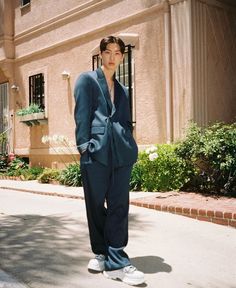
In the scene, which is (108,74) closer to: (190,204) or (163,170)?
(190,204)

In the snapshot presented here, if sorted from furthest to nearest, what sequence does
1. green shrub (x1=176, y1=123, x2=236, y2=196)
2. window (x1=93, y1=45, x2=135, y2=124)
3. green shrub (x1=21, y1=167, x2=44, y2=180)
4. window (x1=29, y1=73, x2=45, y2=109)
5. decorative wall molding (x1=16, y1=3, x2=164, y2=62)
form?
window (x1=29, y1=73, x2=45, y2=109)
green shrub (x1=21, y1=167, x2=44, y2=180)
window (x1=93, y1=45, x2=135, y2=124)
decorative wall molding (x1=16, y1=3, x2=164, y2=62)
green shrub (x1=176, y1=123, x2=236, y2=196)

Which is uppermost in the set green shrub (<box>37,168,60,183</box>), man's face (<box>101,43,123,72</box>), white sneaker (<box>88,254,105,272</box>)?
man's face (<box>101,43,123,72</box>)

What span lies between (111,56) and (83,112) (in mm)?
498

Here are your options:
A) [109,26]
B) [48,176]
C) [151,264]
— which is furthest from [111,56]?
[48,176]

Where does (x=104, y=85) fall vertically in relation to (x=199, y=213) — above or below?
above

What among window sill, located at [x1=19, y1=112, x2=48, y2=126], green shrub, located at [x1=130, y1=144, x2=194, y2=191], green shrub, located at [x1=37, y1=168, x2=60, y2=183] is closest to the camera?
green shrub, located at [x1=130, y1=144, x2=194, y2=191]

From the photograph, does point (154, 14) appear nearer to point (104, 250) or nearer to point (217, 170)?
point (217, 170)

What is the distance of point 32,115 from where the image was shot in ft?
38.8

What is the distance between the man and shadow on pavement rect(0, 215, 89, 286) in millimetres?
333

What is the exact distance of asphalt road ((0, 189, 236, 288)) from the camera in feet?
9.91

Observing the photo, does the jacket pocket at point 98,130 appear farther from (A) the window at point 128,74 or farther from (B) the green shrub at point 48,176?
(B) the green shrub at point 48,176

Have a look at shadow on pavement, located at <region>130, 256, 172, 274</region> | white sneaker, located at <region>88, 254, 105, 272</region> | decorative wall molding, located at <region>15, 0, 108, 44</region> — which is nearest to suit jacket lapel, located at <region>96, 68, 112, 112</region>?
white sneaker, located at <region>88, 254, 105, 272</region>

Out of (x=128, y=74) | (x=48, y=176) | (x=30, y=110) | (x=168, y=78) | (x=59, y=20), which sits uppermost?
(x=59, y=20)

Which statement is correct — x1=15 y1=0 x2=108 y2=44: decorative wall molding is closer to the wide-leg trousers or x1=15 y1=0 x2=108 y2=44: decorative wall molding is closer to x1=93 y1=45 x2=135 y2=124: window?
x1=93 y1=45 x2=135 y2=124: window
